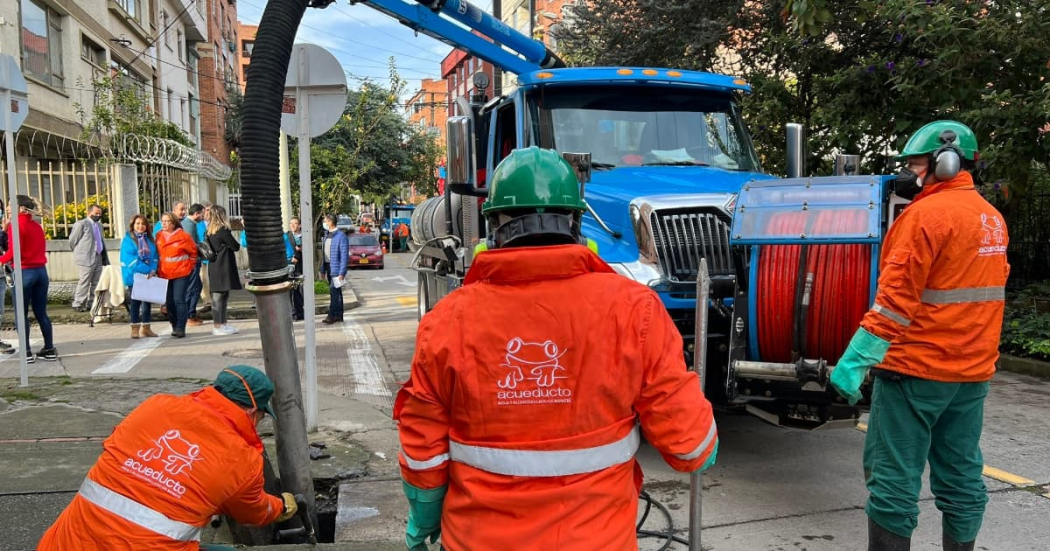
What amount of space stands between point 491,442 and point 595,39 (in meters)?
15.0

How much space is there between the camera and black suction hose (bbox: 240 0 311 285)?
365 centimetres

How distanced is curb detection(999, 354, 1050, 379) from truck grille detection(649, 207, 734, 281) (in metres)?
5.73

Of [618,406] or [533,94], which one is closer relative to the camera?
[618,406]

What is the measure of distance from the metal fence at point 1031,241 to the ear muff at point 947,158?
32.4 ft

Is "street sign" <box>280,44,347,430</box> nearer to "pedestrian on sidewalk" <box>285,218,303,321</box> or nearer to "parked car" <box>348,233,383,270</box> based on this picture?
"pedestrian on sidewalk" <box>285,218,303,321</box>

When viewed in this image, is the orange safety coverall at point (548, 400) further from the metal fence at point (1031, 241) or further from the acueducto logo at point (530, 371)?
the metal fence at point (1031, 241)

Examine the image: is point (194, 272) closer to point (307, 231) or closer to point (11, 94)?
point (11, 94)

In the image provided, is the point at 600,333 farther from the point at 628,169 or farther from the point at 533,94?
the point at 533,94

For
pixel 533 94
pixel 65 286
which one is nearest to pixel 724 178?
pixel 533 94

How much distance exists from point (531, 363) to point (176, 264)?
963 cm

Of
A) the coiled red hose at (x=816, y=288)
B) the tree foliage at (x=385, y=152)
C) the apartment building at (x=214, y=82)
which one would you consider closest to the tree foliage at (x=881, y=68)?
the coiled red hose at (x=816, y=288)

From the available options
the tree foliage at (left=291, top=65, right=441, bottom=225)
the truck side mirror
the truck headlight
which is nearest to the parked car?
the tree foliage at (left=291, top=65, right=441, bottom=225)

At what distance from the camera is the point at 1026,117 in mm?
8047

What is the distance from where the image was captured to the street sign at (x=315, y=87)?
5.62m
